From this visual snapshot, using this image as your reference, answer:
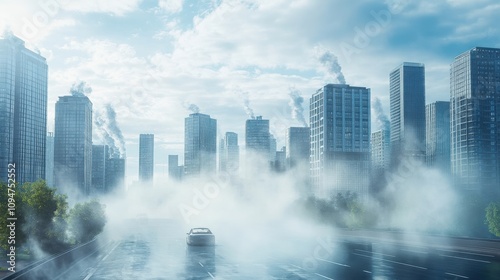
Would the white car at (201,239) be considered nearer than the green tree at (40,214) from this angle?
No

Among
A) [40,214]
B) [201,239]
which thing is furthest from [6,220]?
[201,239]

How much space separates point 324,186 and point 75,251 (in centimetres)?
16268

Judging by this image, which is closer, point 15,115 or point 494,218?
point 494,218

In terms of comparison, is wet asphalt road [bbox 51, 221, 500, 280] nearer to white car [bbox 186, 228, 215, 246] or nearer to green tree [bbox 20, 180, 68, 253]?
white car [bbox 186, 228, 215, 246]

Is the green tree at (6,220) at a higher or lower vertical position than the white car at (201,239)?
higher

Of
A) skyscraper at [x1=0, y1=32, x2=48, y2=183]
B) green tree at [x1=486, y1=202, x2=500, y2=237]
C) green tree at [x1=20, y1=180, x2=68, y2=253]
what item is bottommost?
green tree at [x1=486, y1=202, x2=500, y2=237]

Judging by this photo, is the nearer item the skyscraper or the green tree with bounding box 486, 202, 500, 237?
the green tree with bounding box 486, 202, 500, 237

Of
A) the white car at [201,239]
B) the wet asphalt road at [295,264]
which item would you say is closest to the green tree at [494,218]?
the wet asphalt road at [295,264]

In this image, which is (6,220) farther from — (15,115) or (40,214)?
(15,115)

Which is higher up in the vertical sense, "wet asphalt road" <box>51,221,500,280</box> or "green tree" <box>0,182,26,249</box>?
"green tree" <box>0,182,26,249</box>

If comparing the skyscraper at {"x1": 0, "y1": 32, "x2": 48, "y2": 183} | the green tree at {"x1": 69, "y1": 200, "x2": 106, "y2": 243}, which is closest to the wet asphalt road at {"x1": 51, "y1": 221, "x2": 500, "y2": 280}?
the green tree at {"x1": 69, "y1": 200, "x2": 106, "y2": 243}

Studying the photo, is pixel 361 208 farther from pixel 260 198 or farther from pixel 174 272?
pixel 260 198

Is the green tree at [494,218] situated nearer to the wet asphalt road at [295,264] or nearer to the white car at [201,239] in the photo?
the wet asphalt road at [295,264]

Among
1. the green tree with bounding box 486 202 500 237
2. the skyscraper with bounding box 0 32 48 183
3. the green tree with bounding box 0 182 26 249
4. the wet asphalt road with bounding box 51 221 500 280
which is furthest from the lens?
the skyscraper with bounding box 0 32 48 183
